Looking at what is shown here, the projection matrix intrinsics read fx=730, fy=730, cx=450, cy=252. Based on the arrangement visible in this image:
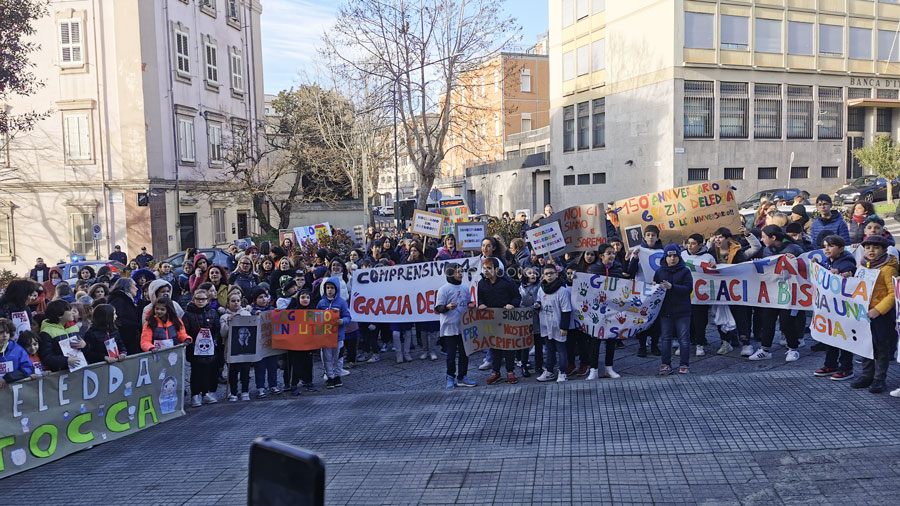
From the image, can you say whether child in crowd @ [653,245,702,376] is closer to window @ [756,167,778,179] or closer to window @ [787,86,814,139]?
window @ [756,167,778,179]

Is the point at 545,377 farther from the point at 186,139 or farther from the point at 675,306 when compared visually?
the point at 186,139

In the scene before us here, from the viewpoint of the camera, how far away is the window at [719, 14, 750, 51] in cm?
3853

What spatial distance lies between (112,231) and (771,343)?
25911mm

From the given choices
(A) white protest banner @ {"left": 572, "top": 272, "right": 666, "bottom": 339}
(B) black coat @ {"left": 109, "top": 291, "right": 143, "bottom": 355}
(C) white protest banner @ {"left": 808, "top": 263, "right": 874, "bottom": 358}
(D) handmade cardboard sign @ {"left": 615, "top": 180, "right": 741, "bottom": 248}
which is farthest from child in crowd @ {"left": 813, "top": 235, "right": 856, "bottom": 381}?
(B) black coat @ {"left": 109, "top": 291, "right": 143, "bottom": 355}

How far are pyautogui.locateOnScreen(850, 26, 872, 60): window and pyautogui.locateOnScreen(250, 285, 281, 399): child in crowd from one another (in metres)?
41.6

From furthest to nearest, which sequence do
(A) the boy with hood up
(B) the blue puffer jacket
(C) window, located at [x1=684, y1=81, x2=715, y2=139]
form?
(C) window, located at [x1=684, y1=81, x2=715, y2=139]
(A) the boy with hood up
(B) the blue puffer jacket

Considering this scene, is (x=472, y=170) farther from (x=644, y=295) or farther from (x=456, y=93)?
(x=644, y=295)

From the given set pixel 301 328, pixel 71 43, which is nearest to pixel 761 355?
pixel 301 328

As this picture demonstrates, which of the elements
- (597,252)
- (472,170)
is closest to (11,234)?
(597,252)

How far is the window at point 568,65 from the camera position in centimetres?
4522

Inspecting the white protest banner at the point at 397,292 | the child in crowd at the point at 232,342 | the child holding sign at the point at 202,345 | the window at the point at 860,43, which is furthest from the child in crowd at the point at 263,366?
the window at the point at 860,43

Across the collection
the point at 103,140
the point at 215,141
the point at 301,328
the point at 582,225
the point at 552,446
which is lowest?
the point at 552,446

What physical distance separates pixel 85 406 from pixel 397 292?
4961mm

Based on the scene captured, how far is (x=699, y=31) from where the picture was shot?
3816 cm
